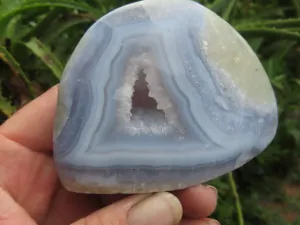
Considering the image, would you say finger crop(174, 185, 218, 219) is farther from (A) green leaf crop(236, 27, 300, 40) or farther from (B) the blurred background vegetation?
(A) green leaf crop(236, 27, 300, 40)

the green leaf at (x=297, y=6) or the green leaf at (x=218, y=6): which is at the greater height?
the green leaf at (x=218, y=6)

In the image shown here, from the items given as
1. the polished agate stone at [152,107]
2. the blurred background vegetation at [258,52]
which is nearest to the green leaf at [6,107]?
the blurred background vegetation at [258,52]

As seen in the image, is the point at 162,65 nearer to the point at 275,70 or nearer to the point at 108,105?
the point at 108,105

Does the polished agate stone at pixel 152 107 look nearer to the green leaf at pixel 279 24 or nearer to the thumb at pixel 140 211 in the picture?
the thumb at pixel 140 211

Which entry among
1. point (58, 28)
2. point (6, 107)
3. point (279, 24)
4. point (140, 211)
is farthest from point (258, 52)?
point (140, 211)

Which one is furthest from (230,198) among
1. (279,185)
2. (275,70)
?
(275,70)

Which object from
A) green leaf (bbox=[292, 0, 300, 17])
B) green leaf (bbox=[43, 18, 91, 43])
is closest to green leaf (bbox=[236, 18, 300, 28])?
green leaf (bbox=[292, 0, 300, 17])
